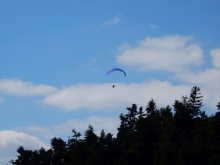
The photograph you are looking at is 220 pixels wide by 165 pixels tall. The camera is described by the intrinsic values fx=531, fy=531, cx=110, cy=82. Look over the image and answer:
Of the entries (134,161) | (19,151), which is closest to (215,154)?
(134,161)

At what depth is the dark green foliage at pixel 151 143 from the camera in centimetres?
5638

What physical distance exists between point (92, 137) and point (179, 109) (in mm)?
14834

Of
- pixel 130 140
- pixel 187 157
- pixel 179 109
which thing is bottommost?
pixel 187 157

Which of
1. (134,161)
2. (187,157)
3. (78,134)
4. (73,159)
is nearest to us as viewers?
(187,157)

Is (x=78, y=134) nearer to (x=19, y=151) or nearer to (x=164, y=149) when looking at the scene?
(x=19, y=151)

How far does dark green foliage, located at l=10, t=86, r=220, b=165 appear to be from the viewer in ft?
185

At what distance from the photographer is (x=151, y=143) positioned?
6881cm

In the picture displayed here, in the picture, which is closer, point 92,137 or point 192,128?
point 192,128

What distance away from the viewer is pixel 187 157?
55219 millimetres

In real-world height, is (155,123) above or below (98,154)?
above

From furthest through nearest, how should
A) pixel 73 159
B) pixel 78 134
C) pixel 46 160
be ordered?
pixel 78 134, pixel 46 160, pixel 73 159

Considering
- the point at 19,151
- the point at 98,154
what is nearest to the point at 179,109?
the point at 98,154

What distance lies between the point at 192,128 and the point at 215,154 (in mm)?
13329

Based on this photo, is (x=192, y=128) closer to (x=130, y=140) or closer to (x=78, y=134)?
(x=130, y=140)
